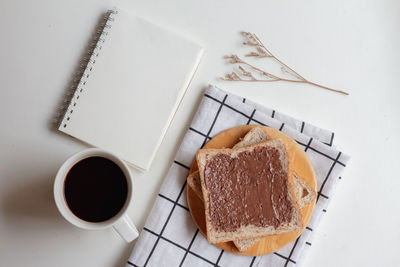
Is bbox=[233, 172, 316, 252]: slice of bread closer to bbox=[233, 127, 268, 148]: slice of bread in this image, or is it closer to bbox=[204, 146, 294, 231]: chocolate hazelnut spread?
bbox=[204, 146, 294, 231]: chocolate hazelnut spread

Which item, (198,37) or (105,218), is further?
(198,37)

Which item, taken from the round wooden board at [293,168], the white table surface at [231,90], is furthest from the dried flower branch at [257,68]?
the round wooden board at [293,168]

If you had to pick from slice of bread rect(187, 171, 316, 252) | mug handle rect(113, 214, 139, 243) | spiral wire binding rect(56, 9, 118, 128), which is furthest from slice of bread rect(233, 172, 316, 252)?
spiral wire binding rect(56, 9, 118, 128)

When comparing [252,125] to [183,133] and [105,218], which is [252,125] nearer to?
[183,133]

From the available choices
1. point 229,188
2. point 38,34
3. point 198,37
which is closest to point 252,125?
point 229,188

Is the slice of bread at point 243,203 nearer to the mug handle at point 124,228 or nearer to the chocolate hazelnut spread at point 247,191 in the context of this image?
the chocolate hazelnut spread at point 247,191

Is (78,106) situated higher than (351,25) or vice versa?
(351,25)
